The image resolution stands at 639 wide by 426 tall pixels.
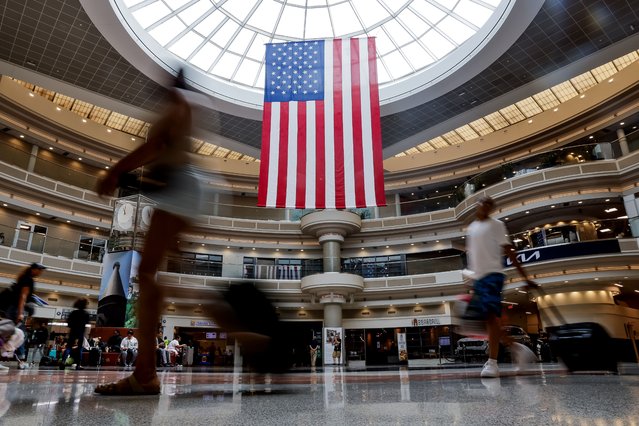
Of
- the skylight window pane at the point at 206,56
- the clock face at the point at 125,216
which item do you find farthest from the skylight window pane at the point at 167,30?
the clock face at the point at 125,216

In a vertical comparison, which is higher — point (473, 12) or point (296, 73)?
point (473, 12)

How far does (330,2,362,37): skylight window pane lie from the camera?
65.5ft

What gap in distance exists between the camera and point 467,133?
93.3 feet

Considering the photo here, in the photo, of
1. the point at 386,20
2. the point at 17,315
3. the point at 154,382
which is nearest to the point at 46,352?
the point at 17,315

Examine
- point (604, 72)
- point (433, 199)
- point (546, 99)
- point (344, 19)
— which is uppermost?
point (344, 19)

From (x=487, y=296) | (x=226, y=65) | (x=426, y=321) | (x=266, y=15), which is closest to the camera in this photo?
(x=487, y=296)

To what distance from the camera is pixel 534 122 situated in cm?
2533

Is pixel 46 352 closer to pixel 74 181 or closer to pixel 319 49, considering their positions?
pixel 74 181

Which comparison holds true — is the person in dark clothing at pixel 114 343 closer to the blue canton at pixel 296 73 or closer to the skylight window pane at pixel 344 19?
the blue canton at pixel 296 73

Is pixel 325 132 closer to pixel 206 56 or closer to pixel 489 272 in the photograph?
pixel 489 272

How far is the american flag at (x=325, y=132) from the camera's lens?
12.7 m

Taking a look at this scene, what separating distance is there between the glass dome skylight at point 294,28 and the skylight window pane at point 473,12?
0.04 metres

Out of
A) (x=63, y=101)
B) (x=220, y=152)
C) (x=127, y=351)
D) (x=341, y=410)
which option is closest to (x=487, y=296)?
(x=341, y=410)

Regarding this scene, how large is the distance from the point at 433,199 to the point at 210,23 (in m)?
15.8
